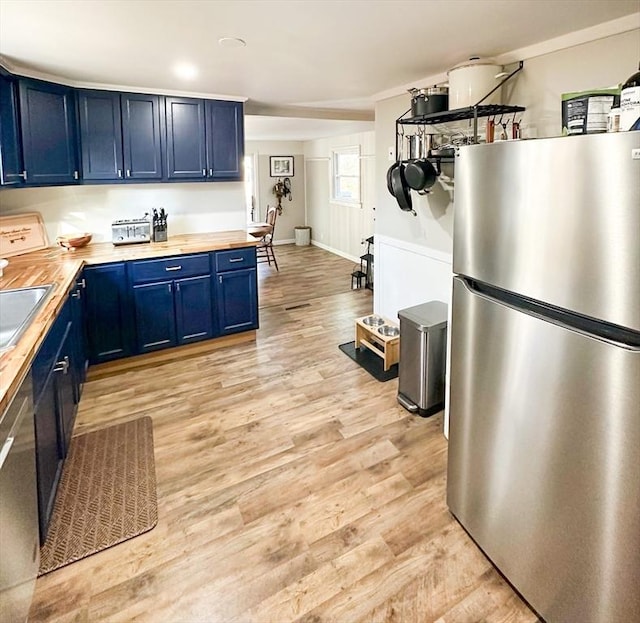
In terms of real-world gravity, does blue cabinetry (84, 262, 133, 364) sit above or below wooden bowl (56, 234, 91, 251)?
below

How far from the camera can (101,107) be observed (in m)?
3.51

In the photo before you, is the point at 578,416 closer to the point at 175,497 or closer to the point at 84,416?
the point at 175,497

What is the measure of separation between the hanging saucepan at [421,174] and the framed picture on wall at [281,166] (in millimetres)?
6521

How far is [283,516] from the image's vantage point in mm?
2078

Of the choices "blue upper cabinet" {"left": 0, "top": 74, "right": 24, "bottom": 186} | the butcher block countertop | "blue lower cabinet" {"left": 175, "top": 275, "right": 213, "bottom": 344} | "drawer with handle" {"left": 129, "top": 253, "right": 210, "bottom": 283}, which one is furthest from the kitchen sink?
"blue lower cabinet" {"left": 175, "top": 275, "right": 213, "bottom": 344}

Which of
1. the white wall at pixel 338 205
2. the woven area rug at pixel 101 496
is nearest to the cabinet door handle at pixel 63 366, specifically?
the woven area rug at pixel 101 496

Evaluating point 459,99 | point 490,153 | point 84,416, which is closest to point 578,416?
point 490,153

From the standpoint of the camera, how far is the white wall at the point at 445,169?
2.17 metres

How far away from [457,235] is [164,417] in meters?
2.20

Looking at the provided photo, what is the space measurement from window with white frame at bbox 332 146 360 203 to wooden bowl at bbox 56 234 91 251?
4816 millimetres

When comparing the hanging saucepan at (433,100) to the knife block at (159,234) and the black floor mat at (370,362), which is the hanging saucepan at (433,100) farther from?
the knife block at (159,234)

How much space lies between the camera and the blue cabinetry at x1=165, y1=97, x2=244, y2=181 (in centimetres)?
382

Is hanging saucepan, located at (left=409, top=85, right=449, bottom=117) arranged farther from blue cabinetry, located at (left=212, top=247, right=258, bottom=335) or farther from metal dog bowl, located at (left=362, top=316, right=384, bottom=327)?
blue cabinetry, located at (left=212, top=247, right=258, bottom=335)

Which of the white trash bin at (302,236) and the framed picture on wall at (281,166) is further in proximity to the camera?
the white trash bin at (302,236)
